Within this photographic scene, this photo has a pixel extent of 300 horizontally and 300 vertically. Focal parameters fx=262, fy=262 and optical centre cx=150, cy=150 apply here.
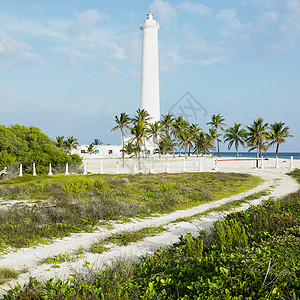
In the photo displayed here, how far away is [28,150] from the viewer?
25188mm

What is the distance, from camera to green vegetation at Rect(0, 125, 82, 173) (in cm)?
2322

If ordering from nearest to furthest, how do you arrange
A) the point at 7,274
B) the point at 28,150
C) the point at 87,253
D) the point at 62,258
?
the point at 7,274, the point at 62,258, the point at 87,253, the point at 28,150

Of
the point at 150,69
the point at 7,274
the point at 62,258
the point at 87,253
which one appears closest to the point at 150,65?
the point at 150,69

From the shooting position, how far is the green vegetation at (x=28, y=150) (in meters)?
23.2

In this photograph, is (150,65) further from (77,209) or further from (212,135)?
(77,209)

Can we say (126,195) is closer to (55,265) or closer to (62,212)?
(62,212)

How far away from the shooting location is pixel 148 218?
8648 millimetres

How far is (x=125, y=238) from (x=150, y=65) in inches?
2228

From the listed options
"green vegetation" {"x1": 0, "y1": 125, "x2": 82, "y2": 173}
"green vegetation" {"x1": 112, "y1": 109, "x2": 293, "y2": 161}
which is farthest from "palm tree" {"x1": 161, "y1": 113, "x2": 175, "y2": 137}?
"green vegetation" {"x1": 0, "y1": 125, "x2": 82, "y2": 173}

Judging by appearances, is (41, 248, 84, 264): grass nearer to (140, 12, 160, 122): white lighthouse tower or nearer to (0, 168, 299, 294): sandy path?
(0, 168, 299, 294): sandy path

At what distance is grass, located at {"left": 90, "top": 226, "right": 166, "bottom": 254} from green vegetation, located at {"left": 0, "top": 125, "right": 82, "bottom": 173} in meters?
19.8

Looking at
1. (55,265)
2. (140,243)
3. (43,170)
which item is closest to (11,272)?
(55,265)

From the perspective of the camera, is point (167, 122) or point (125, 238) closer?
point (125, 238)

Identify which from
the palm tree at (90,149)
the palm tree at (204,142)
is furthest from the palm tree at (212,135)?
the palm tree at (90,149)
